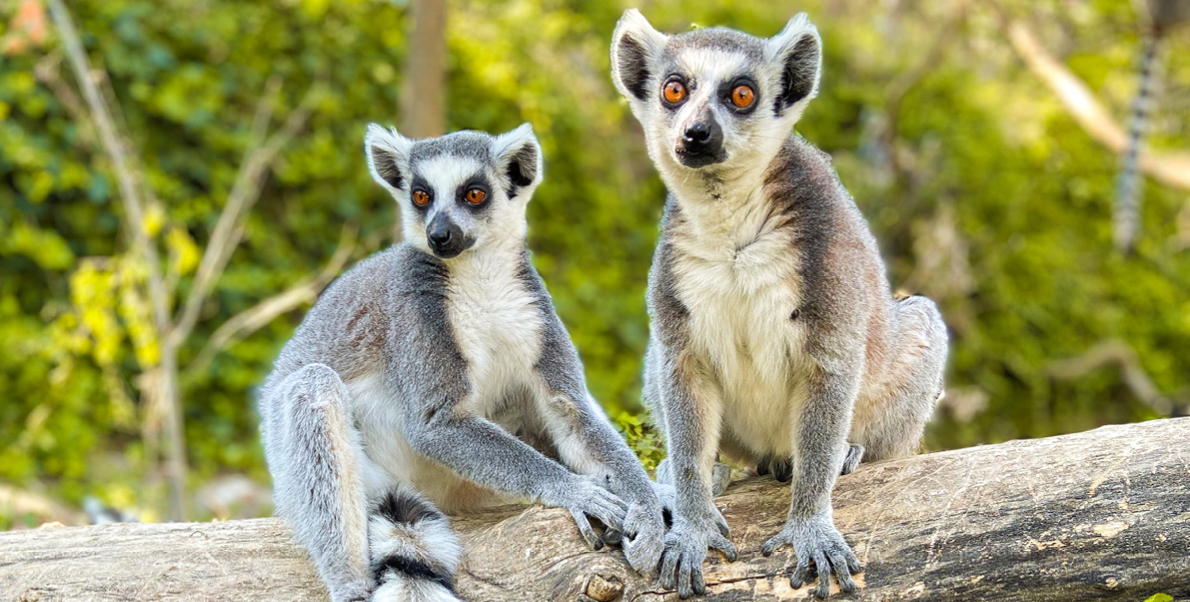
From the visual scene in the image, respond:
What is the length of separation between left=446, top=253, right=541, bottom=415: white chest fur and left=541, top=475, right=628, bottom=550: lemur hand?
1.66 ft

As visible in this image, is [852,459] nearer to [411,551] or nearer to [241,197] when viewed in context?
[411,551]

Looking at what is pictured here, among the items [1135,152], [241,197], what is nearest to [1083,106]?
[1135,152]

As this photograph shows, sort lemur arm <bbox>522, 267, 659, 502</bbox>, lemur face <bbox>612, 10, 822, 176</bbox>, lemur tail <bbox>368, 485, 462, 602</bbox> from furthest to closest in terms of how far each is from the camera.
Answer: lemur arm <bbox>522, 267, 659, 502</bbox>, lemur tail <bbox>368, 485, 462, 602</bbox>, lemur face <bbox>612, 10, 822, 176</bbox>

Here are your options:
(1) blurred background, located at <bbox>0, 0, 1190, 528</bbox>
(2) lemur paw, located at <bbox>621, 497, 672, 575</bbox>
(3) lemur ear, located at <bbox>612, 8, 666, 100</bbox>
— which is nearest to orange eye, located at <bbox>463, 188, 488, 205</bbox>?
(3) lemur ear, located at <bbox>612, 8, 666, 100</bbox>

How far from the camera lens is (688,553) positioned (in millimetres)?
3301

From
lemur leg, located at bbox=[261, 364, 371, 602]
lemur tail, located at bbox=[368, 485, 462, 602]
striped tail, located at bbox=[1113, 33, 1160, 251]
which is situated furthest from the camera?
striped tail, located at bbox=[1113, 33, 1160, 251]

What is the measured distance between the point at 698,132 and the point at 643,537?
131cm

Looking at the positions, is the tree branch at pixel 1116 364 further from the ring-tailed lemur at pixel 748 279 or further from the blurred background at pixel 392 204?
the ring-tailed lemur at pixel 748 279

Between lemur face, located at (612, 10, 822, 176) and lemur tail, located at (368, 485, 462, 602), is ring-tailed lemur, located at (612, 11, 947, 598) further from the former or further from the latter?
Answer: lemur tail, located at (368, 485, 462, 602)

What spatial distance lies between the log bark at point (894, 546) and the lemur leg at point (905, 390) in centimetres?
15

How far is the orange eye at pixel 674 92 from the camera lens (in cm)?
344

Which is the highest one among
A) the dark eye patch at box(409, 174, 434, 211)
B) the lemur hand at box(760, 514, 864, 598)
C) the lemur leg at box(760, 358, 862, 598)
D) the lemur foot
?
the dark eye patch at box(409, 174, 434, 211)

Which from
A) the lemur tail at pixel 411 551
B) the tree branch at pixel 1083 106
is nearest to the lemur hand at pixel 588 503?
the lemur tail at pixel 411 551

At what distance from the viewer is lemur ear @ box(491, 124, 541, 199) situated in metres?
4.26
